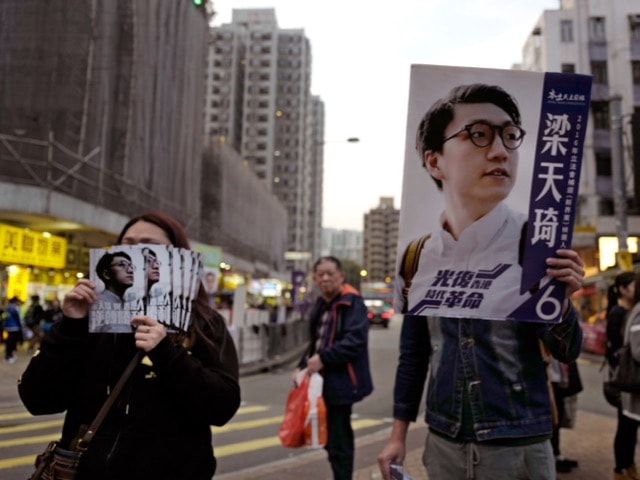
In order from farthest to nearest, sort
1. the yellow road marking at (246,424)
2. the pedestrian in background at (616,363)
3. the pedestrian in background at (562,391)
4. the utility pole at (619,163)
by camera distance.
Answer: the utility pole at (619,163) < the yellow road marking at (246,424) < the pedestrian in background at (562,391) < the pedestrian in background at (616,363)

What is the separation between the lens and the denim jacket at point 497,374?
7.70 ft

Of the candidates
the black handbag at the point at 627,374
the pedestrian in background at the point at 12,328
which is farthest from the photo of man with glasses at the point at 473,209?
the pedestrian in background at the point at 12,328

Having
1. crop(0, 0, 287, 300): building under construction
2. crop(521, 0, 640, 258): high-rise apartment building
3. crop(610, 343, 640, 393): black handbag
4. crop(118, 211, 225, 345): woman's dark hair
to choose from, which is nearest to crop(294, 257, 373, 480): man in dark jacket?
crop(610, 343, 640, 393): black handbag

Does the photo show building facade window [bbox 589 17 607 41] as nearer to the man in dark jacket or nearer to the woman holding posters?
the man in dark jacket

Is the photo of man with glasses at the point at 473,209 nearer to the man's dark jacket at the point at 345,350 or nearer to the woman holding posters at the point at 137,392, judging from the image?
the woman holding posters at the point at 137,392

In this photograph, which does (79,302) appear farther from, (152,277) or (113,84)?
(113,84)

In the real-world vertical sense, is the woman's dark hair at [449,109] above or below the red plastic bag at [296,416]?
above

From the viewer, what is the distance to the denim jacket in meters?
2.35

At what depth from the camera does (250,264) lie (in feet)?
159

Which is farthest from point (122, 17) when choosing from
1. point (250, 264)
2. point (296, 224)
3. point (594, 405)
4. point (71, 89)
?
point (296, 224)

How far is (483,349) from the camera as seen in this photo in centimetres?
243

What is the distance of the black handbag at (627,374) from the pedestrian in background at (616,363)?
1.10 metres

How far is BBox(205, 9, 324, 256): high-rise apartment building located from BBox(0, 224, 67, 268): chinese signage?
8924cm

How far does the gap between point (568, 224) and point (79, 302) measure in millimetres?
1755
